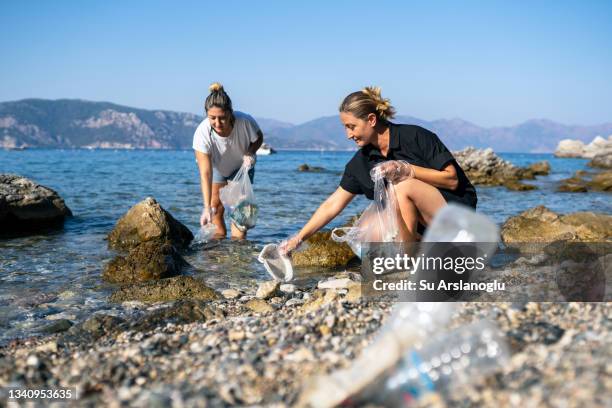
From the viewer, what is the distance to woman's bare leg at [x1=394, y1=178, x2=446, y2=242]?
4.55 metres

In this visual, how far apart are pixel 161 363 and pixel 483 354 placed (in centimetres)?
162

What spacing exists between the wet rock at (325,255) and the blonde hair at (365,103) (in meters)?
2.85

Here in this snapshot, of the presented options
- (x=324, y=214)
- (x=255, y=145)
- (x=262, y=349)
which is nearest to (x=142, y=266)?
(x=255, y=145)

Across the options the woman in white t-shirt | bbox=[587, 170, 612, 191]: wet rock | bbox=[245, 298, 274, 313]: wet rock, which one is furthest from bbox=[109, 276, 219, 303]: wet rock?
bbox=[587, 170, 612, 191]: wet rock

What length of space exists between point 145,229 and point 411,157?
190 inches

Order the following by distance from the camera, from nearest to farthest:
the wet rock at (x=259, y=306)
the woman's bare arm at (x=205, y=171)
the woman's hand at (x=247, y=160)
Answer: the wet rock at (x=259, y=306) → the woman's bare arm at (x=205, y=171) → the woman's hand at (x=247, y=160)

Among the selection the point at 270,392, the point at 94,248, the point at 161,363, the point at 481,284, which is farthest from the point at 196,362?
the point at 94,248

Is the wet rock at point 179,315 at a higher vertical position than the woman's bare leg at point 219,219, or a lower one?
lower

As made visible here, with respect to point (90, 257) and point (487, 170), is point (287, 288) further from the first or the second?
point (487, 170)

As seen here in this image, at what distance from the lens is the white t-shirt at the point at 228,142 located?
23.3 ft

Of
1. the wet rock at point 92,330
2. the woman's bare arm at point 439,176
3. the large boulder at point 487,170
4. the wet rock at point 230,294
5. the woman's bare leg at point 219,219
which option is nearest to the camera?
the wet rock at point 92,330

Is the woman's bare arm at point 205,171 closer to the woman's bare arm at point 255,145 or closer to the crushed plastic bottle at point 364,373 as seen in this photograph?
the woman's bare arm at point 255,145

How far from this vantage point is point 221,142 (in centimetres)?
722

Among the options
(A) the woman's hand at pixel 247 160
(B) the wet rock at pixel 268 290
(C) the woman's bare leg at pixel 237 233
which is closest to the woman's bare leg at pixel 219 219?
(C) the woman's bare leg at pixel 237 233
